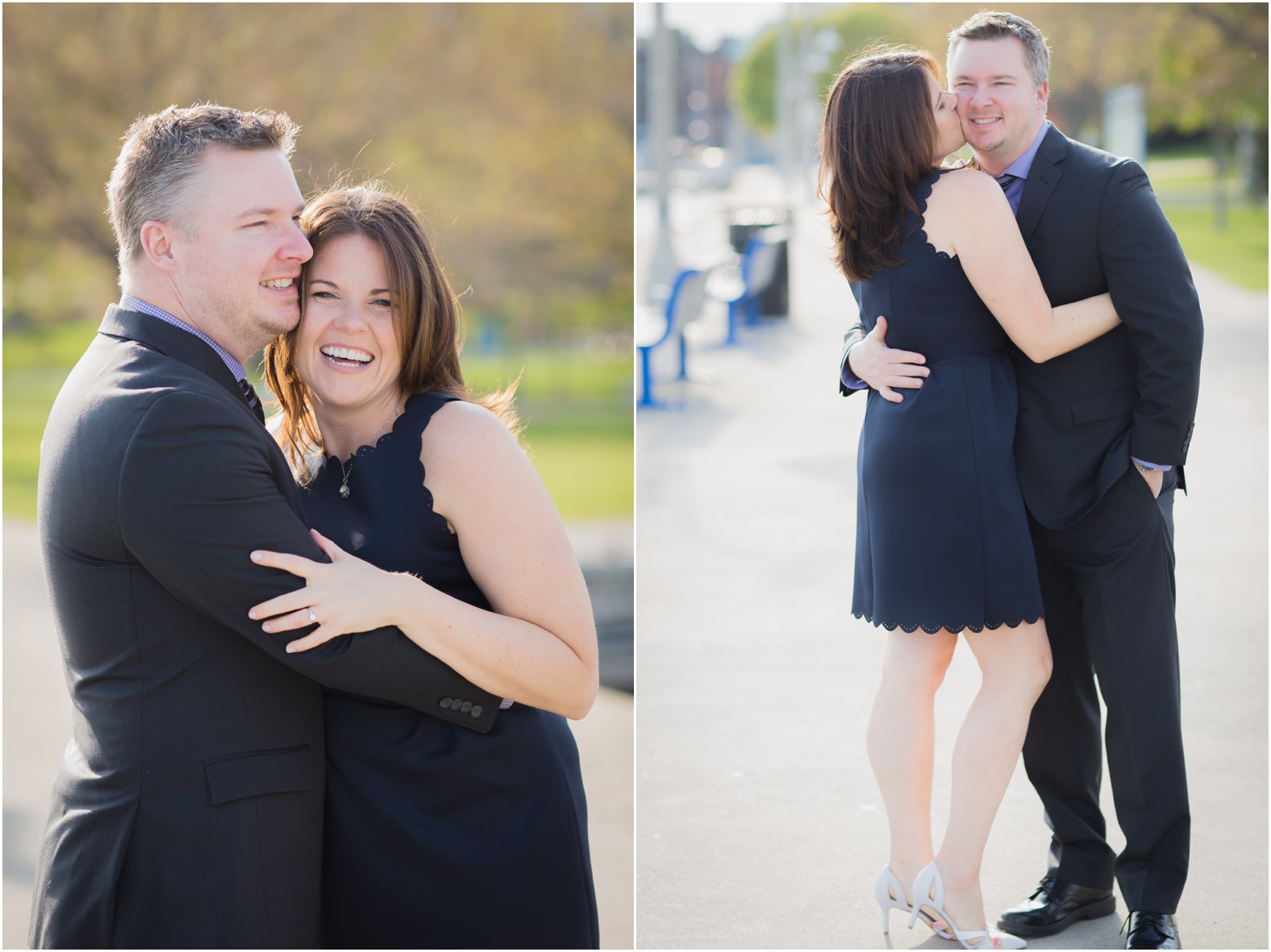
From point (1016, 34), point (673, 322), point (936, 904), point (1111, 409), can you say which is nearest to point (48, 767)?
point (936, 904)

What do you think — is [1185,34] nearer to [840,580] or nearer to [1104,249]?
[840,580]

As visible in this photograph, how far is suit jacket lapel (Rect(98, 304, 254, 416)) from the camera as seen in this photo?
2.46 metres

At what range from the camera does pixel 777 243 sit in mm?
17688

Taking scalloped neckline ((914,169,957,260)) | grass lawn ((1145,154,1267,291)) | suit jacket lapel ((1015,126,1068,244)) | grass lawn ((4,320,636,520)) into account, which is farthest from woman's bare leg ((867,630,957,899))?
grass lawn ((4,320,636,520))

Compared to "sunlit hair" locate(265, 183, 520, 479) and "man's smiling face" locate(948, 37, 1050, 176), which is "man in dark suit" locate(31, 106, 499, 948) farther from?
"man's smiling face" locate(948, 37, 1050, 176)

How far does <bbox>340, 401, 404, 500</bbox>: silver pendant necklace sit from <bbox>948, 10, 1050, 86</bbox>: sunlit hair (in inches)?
70.7

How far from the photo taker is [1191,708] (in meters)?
5.16

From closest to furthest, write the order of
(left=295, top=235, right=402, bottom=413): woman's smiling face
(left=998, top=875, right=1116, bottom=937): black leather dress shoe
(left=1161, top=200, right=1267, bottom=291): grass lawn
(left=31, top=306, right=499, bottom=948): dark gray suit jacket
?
(left=31, top=306, right=499, bottom=948): dark gray suit jacket, (left=295, top=235, right=402, bottom=413): woman's smiling face, (left=998, top=875, right=1116, bottom=937): black leather dress shoe, (left=1161, top=200, right=1267, bottom=291): grass lawn

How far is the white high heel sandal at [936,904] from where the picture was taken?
11.3 ft

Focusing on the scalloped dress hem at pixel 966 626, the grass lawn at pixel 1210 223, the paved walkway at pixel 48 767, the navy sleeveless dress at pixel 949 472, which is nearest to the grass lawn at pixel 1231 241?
the grass lawn at pixel 1210 223

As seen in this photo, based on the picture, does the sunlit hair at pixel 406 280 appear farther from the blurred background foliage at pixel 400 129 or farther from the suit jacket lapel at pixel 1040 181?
the blurred background foliage at pixel 400 129

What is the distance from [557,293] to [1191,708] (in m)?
25.3

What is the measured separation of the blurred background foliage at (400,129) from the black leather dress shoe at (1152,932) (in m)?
11.1

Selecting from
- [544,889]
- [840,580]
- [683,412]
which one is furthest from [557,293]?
[544,889]
